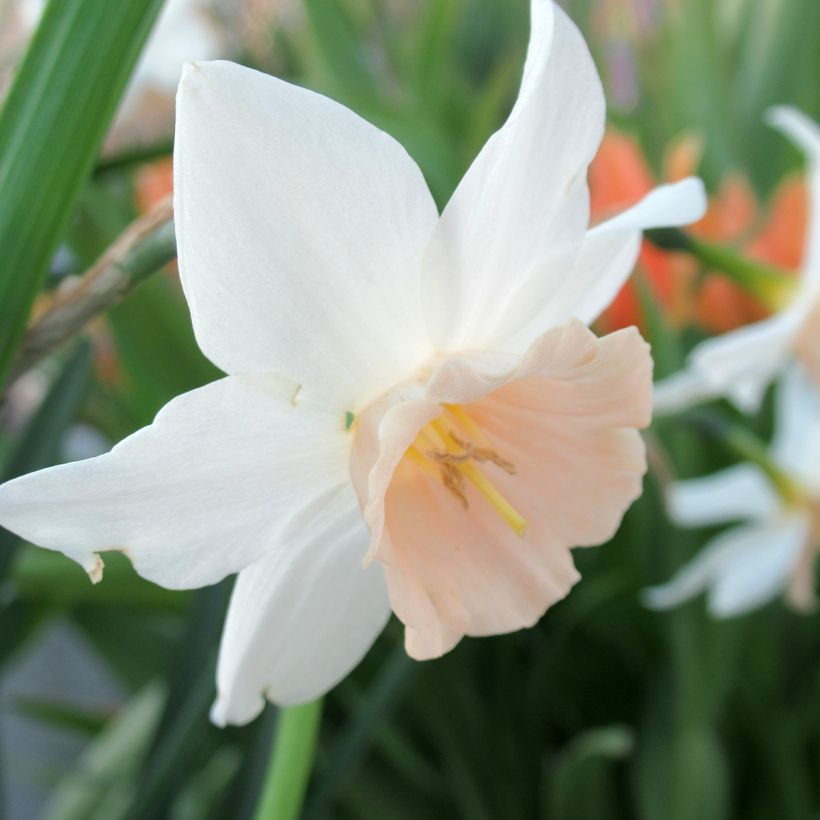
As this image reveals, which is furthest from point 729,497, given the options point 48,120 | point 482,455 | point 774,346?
point 48,120

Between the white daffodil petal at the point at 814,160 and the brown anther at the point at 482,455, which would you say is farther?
the white daffodil petal at the point at 814,160

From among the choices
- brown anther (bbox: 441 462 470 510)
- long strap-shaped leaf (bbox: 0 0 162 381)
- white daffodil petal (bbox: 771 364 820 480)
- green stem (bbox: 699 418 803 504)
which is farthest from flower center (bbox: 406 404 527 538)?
white daffodil petal (bbox: 771 364 820 480)

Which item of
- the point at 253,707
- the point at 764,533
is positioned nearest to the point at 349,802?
the point at 764,533

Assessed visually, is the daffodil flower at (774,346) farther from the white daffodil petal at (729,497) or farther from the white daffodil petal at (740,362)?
the white daffodil petal at (729,497)

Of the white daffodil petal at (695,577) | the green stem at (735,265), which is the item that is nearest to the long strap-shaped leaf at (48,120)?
the green stem at (735,265)

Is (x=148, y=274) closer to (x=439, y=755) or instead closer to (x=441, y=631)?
(x=441, y=631)

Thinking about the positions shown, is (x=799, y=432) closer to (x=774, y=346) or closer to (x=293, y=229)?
(x=774, y=346)
